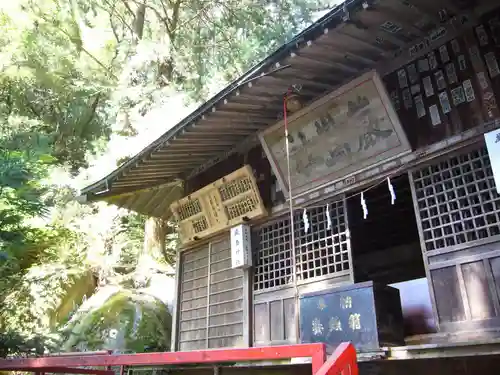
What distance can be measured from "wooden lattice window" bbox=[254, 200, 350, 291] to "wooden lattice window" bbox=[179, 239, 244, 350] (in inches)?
25.1

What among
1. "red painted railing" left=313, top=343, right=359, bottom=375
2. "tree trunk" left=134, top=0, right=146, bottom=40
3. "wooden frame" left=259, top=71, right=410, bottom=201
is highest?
"tree trunk" left=134, top=0, right=146, bottom=40

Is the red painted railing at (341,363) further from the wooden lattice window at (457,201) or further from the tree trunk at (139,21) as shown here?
the tree trunk at (139,21)

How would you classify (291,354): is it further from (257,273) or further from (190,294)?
(190,294)

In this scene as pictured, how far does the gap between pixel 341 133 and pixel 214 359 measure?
3.98m

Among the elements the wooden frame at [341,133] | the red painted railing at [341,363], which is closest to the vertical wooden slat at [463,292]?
the wooden frame at [341,133]

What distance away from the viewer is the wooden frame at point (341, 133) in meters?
6.02

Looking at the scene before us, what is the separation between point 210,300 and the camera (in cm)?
856

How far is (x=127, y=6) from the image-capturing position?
19.0m

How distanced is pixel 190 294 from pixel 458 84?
6.40 meters

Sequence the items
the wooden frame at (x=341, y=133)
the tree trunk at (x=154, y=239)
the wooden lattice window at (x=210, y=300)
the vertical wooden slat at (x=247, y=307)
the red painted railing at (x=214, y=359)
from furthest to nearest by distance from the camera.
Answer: the tree trunk at (x=154, y=239)
the wooden lattice window at (x=210, y=300)
the vertical wooden slat at (x=247, y=307)
the wooden frame at (x=341, y=133)
the red painted railing at (x=214, y=359)

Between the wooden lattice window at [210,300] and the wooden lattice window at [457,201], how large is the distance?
12.0 ft

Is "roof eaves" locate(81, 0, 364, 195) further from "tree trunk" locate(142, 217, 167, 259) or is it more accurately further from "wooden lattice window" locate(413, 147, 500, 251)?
"tree trunk" locate(142, 217, 167, 259)

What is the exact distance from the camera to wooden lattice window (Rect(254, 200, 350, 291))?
6934mm

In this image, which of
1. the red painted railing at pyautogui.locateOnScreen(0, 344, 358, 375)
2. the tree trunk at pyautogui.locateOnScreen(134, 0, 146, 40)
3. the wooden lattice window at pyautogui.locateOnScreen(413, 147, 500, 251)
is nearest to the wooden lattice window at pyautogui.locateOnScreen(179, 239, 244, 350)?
the red painted railing at pyautogui.locateOnScreen(0, 344, 358, 375)
